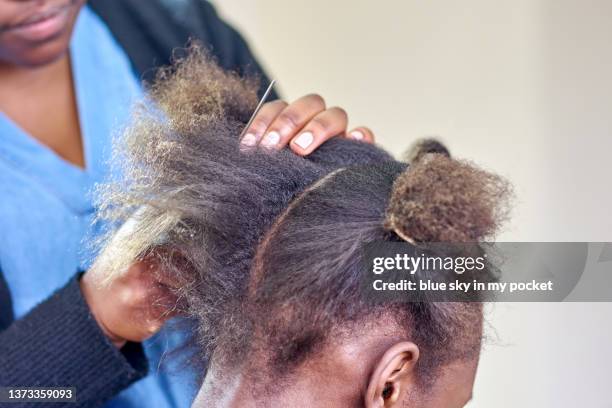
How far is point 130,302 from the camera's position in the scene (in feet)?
2.47

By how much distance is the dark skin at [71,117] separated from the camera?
74 centimetres

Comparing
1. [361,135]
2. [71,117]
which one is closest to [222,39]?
[71,117]

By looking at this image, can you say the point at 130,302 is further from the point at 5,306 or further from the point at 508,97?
the point at 508,97

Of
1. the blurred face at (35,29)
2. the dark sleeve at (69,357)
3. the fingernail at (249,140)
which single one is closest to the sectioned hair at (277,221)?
the fingernail at (249,140)

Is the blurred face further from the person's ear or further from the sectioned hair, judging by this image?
the person's ear

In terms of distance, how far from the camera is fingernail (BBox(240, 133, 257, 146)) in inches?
27.9

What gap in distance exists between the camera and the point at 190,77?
800mm

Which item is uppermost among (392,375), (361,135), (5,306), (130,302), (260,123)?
(361,135)

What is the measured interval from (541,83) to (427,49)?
9.6 inches

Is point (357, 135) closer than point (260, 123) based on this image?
No

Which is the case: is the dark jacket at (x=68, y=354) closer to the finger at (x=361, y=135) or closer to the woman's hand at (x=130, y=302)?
the woman's hand at (x=130, y=302)

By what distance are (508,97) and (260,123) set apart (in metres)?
0.92

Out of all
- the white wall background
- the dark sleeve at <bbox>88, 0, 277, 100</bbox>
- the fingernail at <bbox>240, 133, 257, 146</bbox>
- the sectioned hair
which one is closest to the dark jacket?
the sectioned hair

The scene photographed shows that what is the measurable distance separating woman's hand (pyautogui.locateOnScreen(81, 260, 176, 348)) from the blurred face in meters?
0.33
